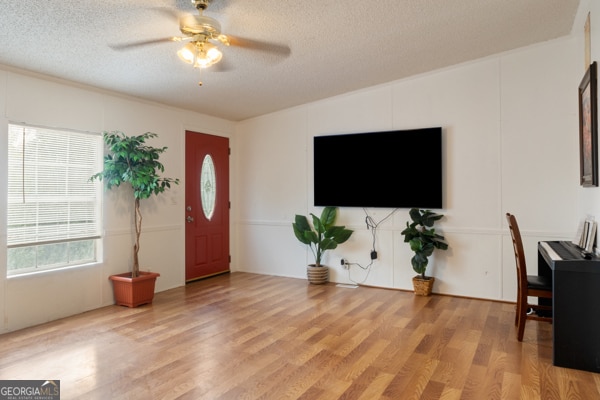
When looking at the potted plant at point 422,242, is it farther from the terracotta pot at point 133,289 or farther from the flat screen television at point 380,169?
the terracotta pot at point 133,289

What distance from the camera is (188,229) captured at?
5.41 meters

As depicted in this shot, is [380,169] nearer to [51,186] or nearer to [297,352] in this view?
[297,352]

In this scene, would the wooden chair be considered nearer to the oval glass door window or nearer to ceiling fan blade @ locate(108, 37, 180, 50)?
ceiling fan blade @ locate(108, 37, 180, 50)

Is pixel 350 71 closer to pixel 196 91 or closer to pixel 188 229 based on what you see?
pixel 196 91

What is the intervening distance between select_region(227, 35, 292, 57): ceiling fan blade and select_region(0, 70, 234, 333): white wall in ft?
6.13

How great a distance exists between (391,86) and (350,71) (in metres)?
0.83

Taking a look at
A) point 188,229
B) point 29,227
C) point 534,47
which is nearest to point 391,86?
point 534,47

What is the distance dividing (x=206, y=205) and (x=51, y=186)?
2180mm

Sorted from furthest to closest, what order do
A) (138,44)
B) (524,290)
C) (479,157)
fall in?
(479,157) < (138,44) < (524,290)

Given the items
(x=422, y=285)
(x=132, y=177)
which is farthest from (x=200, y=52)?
(x=422, y=285)

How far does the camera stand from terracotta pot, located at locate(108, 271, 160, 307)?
4219 millimetres

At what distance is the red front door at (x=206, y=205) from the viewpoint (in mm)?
5438

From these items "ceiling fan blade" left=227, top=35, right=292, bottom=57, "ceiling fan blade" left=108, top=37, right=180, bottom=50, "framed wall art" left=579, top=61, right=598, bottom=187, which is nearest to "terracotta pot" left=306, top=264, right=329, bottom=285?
"ceiling fan blade" left=227, top=35, right=292, bottom=57

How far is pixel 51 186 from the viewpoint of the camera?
3836mm
